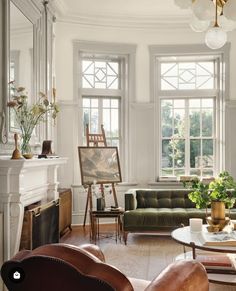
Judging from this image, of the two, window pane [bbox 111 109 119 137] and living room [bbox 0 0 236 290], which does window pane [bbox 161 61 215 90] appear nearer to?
living room [bbox 0 0 236 290]

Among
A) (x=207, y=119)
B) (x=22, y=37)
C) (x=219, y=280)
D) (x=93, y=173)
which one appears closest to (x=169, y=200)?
(x=93, y=173)

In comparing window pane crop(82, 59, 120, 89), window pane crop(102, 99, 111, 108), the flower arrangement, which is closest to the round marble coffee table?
the flower arrangement

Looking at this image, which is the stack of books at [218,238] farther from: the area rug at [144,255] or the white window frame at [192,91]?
the white window frame at [192,91]

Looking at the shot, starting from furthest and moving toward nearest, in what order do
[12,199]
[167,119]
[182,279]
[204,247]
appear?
[167,119]
[12,199]
[204,247]
[182,279]

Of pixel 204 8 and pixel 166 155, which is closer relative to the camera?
pixel 204 8

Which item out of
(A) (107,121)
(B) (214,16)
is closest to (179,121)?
(A) (107,121)

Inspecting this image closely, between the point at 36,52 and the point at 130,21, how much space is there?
280 cm

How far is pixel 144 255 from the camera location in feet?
17.0

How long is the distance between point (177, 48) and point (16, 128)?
13.5 ft

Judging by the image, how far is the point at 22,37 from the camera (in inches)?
184

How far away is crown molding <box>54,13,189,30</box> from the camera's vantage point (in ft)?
24.0

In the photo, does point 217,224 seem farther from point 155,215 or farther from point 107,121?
point 107,121

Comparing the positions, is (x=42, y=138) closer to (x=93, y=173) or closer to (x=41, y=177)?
(x=41, y=177)

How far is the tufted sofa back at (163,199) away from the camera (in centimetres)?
648
